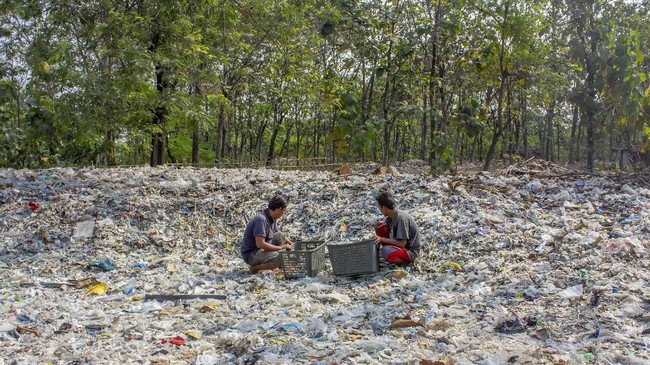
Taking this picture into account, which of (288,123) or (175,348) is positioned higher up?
(288,123)

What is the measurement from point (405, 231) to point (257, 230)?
154 centimetres

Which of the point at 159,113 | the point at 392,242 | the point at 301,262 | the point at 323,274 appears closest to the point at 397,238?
the point at 392,242

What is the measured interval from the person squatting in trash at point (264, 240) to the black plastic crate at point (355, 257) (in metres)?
0.64

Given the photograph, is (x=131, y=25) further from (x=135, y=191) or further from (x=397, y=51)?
(x=397, y=51)

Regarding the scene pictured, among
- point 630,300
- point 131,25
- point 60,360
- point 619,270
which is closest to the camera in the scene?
point 60,360

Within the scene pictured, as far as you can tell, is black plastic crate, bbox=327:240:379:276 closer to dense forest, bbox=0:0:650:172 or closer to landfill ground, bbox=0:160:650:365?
landfill ground, bbox=0:160:650:365

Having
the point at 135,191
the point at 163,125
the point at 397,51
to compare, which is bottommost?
the point at 135,191

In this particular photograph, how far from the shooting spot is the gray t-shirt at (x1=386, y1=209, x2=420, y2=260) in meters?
5.91

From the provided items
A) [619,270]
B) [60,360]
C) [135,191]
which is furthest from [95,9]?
[619,270]

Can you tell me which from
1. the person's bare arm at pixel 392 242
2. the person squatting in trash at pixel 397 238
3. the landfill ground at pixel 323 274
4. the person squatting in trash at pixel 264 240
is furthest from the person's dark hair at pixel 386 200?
the person squatting in trash at pixel 264 240

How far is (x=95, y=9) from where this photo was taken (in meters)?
12.5

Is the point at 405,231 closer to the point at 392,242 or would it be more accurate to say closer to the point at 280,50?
the point at 392,242

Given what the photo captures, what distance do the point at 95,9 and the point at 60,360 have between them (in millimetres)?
10425

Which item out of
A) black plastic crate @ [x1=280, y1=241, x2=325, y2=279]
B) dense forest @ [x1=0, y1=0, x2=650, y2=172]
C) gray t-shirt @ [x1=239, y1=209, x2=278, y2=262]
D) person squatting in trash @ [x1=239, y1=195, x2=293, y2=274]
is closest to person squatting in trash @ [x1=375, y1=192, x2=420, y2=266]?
black plastic crate @ [x1=280, y1=241, x2=325, y2=279]
